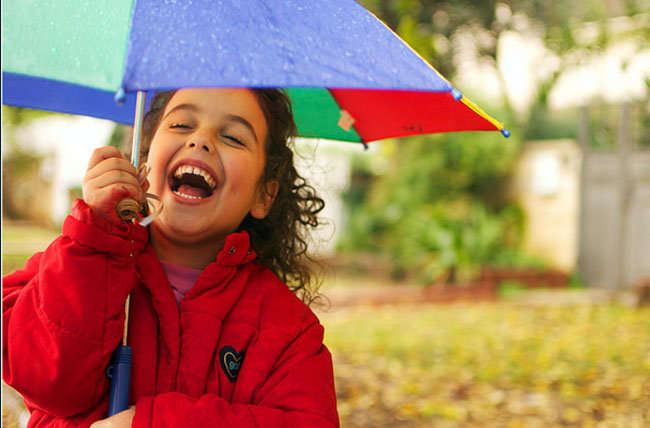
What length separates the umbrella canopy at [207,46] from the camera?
1.01m

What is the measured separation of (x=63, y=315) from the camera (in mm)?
1174

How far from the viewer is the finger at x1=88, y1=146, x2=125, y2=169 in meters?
1.27

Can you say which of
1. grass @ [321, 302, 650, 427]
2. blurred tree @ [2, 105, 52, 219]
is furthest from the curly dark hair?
blurred tree @ [2, 105, 52, 219]

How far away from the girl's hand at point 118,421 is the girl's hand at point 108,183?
0.41 m

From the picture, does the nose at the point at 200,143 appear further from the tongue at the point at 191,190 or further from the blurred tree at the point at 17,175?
the blurred tree at the point at 17,175

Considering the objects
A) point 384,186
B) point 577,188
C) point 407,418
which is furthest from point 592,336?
point 384,186

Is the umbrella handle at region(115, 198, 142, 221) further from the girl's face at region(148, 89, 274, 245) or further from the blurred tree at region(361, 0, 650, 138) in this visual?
the blurred tree at region(361, 0, 650, 138)

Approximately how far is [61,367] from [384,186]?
988 centimetres

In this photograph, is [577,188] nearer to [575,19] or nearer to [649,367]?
[575,19]

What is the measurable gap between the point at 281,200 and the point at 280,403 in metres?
0.67

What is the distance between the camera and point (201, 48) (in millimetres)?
1046

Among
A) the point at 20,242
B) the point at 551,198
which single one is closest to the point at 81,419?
the point at 551,198

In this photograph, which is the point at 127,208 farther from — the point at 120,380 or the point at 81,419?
the point at 81,419

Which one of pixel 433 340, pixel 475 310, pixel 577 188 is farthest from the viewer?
pixel 577 188
